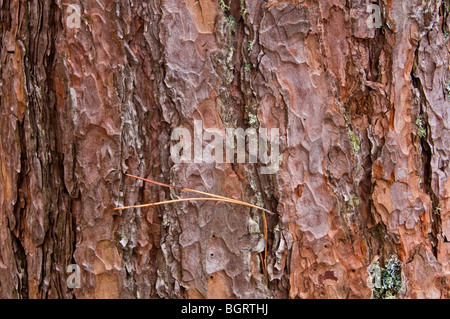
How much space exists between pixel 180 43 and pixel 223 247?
592mm

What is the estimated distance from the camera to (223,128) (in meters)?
0.98

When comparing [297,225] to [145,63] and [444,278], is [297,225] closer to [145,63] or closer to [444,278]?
[444,278]

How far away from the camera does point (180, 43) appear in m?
0.96
